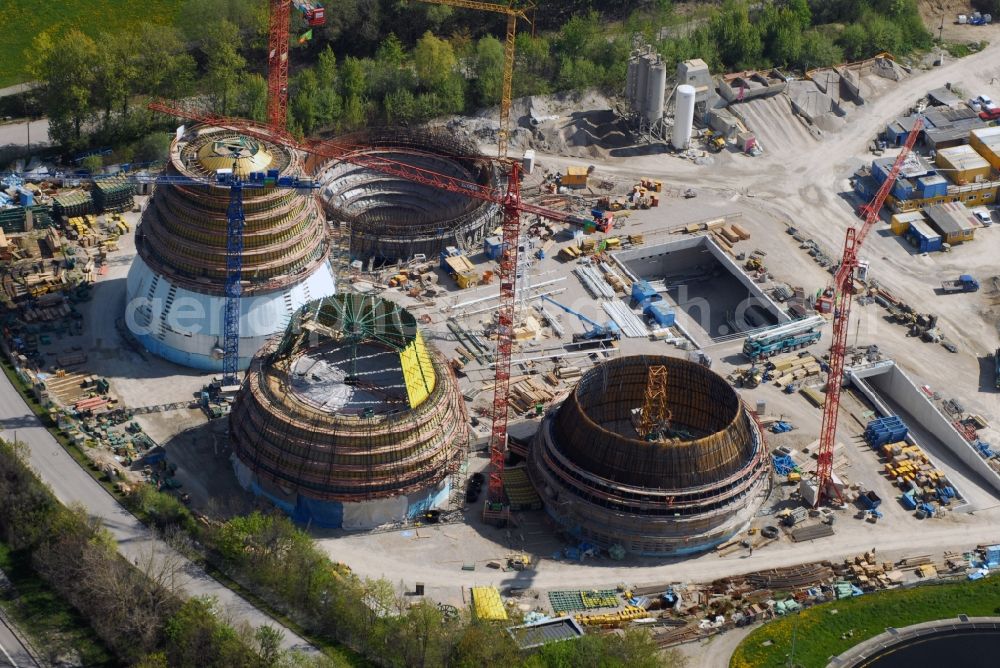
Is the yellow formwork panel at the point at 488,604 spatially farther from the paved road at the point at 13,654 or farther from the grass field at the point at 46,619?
the paved road at the point at 13,654

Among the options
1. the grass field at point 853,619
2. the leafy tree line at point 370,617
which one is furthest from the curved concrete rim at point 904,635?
the leafy tree line at point 370,617

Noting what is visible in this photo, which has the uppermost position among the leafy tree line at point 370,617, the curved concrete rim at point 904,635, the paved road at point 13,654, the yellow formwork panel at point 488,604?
the leafy tree line at point 370,617

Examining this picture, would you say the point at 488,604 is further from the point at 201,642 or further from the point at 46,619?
the point at 46,619

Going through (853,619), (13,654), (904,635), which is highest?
(13,654)

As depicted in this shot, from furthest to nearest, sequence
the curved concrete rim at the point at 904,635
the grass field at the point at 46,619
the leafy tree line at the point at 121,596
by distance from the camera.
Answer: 1. the curved concrete rim at the point at 904,635
2. the grass field at the point at 46,619
3. the leafy tree line at the point at 121,596

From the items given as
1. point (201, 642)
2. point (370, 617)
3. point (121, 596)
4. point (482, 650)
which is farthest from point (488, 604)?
point (121, 596)

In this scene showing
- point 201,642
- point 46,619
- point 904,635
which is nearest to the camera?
point 201,642

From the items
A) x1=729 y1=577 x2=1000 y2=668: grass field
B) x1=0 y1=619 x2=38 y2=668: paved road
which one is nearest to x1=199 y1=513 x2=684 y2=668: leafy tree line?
x1=729 y1=577 x2=1000 y2=668: grass field
